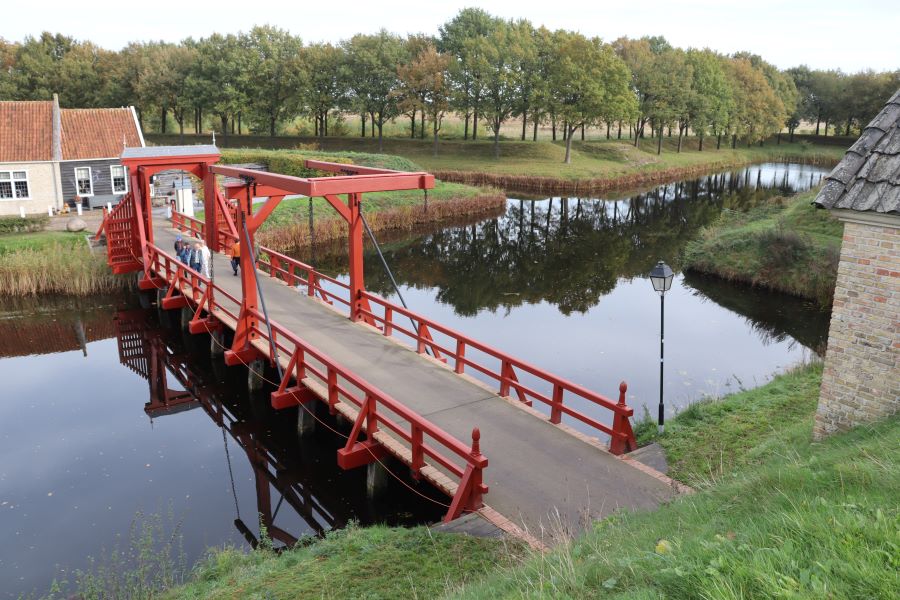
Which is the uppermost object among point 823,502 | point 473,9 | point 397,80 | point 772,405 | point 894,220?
point 473,9

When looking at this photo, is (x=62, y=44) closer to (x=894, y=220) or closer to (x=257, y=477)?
(x=257, y=477)

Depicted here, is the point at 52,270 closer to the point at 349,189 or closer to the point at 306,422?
the point at 306,422

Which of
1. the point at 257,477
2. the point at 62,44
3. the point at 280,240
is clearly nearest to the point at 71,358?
the point at 257,477

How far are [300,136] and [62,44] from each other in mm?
26753

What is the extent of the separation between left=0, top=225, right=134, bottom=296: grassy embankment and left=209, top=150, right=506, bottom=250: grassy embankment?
26.7 feet

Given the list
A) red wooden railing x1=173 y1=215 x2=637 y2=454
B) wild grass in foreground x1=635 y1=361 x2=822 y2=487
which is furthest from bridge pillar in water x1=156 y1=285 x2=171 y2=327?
wild grass in foreground x1=635 y1=361 x2=822 y2=487

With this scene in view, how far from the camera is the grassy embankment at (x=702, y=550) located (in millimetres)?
4359

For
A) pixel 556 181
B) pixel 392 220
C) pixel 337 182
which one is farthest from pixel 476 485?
pixel 556 181

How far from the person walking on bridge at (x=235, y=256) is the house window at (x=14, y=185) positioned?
14.7 m

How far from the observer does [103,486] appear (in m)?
12.2

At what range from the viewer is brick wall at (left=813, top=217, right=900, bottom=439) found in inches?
304

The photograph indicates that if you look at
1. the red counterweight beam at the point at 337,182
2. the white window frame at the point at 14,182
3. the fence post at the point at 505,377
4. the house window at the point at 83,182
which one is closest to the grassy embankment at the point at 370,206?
the house window at the point at 83,182

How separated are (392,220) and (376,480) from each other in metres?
27.4

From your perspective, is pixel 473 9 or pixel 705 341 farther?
pixel 473 9
